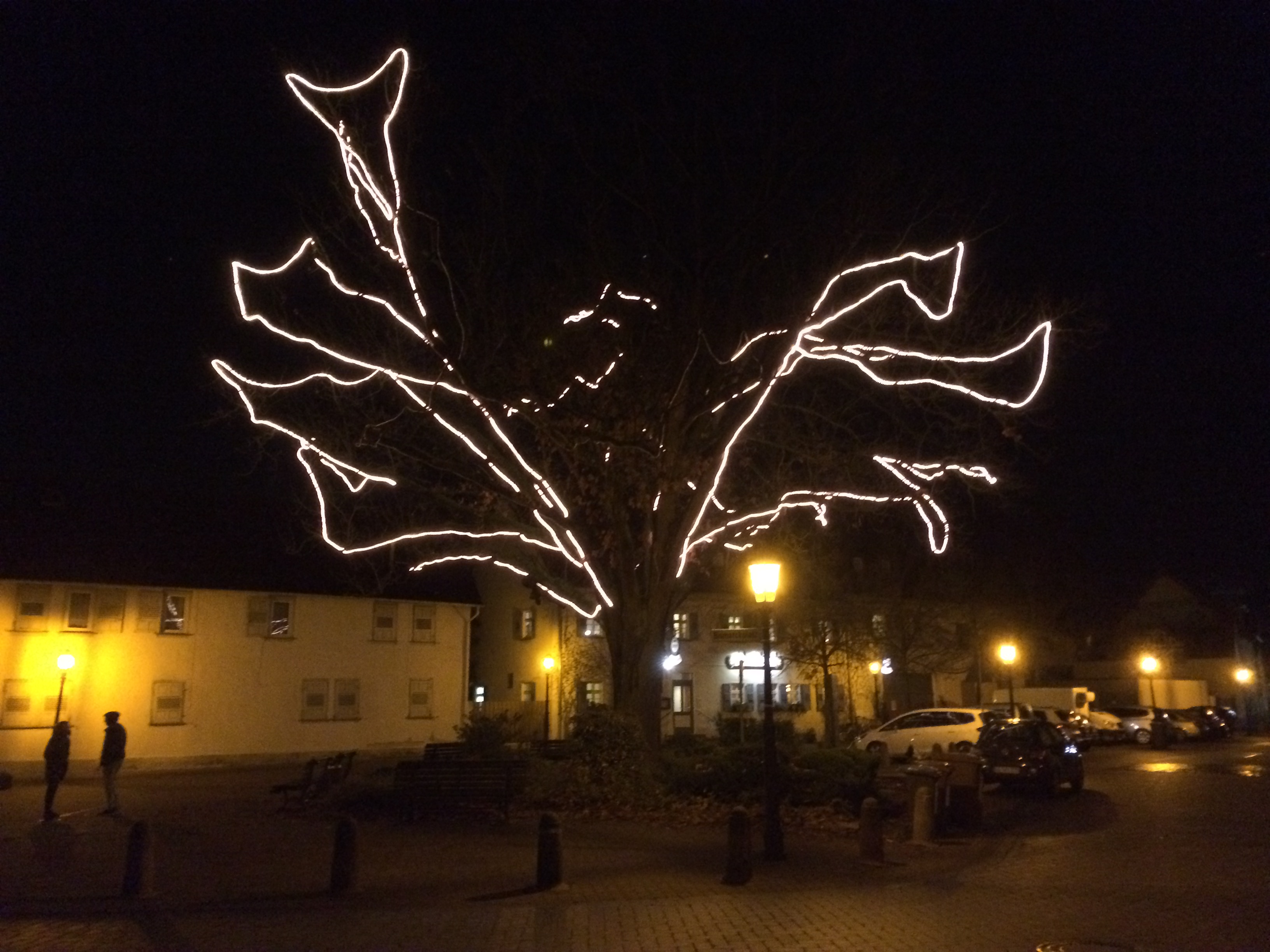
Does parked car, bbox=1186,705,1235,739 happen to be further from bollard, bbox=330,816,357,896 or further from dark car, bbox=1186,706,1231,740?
bollard, bbox=330,816,357,896

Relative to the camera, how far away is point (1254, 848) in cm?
1416

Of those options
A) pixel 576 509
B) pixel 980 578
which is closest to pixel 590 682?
pixel 980 578

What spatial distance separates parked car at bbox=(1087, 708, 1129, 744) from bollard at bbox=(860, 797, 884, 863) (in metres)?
30.9

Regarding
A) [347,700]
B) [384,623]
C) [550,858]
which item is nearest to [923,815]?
[550,858]

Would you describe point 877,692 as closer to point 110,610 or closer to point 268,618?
point 268,618

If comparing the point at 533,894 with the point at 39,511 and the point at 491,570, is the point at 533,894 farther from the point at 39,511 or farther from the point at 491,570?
the point at 491,570

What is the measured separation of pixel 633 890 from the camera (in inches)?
444

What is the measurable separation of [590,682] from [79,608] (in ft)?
62.9

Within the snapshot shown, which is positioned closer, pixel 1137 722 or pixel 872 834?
pixel 872 834

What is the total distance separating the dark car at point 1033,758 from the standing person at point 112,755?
1526 centimetres

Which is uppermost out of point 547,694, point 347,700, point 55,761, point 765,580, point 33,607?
point 33,607

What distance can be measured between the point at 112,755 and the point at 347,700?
1808 centimetres

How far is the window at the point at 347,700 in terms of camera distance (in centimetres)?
3581

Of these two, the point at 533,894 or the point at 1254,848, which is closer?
the point at 533,894
